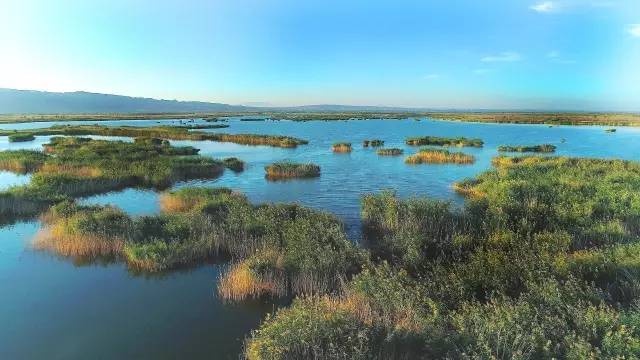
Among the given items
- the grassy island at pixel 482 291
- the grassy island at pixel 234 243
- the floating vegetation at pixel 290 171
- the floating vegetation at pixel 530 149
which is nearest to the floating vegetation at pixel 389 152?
the floating vegetation at pixel 530 149

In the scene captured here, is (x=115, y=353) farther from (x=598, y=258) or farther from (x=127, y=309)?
(x=598, y=258)

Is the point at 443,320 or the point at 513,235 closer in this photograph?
the point at 443,320

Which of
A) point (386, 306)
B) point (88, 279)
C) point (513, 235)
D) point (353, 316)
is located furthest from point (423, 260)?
point (88, 279)

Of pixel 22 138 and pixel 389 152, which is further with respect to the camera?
pixel 22 138

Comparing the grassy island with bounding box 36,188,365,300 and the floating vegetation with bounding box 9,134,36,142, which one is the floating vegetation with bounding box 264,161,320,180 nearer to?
the grassy island with bounding box 36,188,365,300

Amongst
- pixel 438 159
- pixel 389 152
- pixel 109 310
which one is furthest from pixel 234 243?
pixel 389 152

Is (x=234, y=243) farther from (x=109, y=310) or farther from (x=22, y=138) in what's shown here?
(x=22, y=138)
